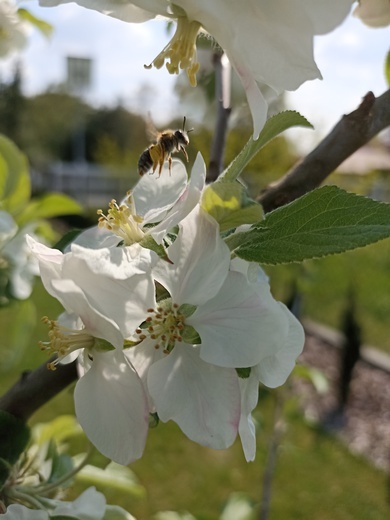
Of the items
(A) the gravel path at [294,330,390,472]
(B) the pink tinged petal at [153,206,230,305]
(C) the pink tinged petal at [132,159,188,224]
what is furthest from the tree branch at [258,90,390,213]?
(A) the gravel path at [294,330,390,472]

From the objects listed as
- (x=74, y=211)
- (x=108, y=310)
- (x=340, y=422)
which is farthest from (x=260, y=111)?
(x=340, y=422)

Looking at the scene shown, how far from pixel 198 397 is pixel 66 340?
111 millimetres

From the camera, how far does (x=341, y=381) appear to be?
15.2ft

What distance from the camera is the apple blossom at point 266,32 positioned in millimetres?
385

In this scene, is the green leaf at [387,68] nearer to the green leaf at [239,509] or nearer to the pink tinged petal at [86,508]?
the pink tinged petal at [86,508]

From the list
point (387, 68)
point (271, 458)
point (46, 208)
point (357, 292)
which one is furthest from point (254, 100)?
point (357, 292)

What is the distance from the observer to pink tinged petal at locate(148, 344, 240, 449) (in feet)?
1.53

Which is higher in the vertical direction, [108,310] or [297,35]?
[297,35]

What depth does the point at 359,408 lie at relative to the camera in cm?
471

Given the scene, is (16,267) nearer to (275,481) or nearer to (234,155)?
(275,481)

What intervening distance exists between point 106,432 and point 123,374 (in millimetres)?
45

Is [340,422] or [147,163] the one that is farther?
[340,422]

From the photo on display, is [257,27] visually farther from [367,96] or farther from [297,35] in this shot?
[367,96]

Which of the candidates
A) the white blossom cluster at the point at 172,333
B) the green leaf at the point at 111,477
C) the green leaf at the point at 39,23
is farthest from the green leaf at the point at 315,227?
the green leaf at the point at 39,23
